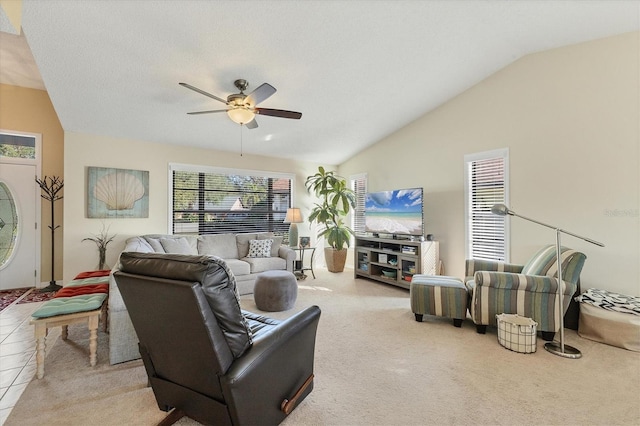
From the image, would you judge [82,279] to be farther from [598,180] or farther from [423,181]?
[598,180]

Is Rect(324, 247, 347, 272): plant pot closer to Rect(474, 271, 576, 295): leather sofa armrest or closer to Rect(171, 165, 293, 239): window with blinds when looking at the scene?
Rect(171, 165, 293, 239): window with blinds

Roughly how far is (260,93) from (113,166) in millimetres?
3154

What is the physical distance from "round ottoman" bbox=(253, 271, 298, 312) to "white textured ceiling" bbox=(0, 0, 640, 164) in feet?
7.96

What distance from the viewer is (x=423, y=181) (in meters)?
4.99

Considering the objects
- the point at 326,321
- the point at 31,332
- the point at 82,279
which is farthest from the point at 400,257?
the point at 31,332

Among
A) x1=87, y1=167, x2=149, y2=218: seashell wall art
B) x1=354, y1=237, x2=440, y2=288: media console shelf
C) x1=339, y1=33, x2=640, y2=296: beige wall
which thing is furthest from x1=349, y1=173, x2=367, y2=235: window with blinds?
x1=87, y1=167, x2=149, y2=218: seashell wall art

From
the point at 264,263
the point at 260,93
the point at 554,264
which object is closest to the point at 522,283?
the point at 554,264

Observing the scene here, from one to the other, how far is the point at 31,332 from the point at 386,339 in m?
3.64

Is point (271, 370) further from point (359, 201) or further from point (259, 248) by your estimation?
point (359, 201)

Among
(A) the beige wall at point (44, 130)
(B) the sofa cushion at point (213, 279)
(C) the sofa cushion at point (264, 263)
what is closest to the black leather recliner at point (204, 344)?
(B) the sofa cushion at point (213, 279)

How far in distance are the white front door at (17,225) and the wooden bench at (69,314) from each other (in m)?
3.03

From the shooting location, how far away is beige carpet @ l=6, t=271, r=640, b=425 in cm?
173

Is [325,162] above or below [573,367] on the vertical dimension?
above

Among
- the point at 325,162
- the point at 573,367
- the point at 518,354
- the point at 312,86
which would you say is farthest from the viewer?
the point at 325,162
